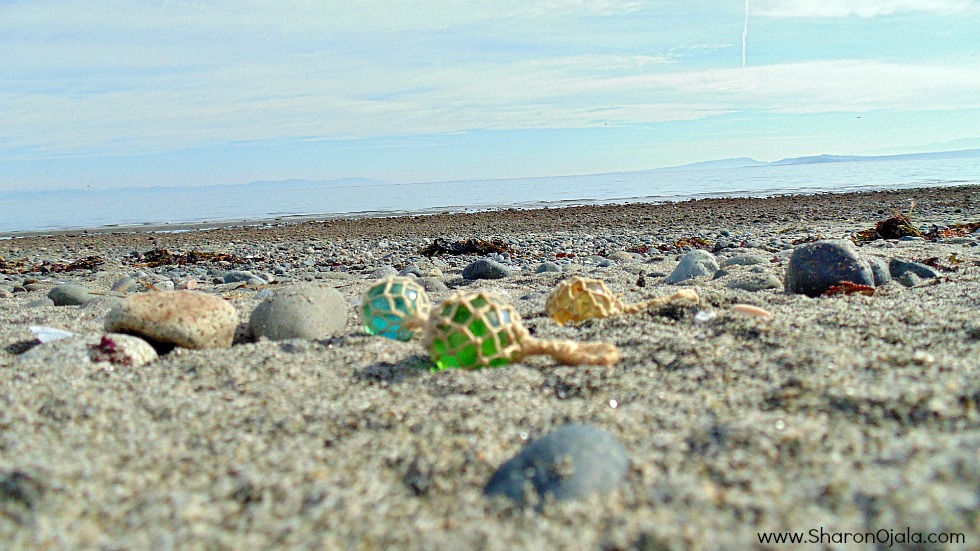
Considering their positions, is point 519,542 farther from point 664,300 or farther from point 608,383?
point 664,300

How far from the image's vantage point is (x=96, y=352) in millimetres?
2525

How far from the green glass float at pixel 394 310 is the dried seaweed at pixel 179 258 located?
21.5 feet

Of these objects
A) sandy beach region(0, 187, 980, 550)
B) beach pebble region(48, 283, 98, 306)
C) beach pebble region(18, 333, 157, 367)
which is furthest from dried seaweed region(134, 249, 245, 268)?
beach pebble region(18, 333, 157, 367)

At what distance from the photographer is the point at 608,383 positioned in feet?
6.86

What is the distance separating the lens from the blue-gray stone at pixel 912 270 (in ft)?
13.4

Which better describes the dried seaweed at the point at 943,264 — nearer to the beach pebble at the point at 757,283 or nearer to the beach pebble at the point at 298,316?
the beach pebble at the point at 757,283

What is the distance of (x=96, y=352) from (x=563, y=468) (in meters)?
2.01

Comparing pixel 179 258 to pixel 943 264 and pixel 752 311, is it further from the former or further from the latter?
pixel 943 264

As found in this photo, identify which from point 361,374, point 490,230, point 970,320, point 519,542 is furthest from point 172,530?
point 490,230

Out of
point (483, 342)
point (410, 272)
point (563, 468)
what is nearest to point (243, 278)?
point (410, 272)

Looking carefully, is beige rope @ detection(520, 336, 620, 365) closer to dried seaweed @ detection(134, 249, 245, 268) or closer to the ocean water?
dried seaweed @ detection(134, 249, 245, 268)

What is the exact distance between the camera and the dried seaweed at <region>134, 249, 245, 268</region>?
894cm

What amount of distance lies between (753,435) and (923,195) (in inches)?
681

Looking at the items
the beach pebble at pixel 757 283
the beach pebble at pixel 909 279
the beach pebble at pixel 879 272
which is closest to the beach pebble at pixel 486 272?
the beach pebble at pixel 757 283
